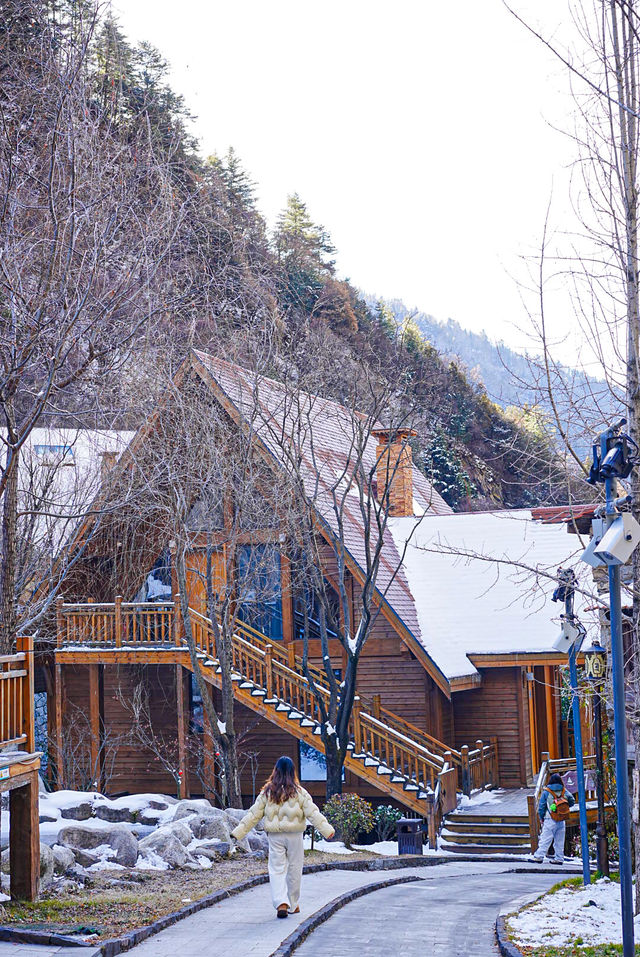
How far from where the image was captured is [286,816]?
8.98 meters

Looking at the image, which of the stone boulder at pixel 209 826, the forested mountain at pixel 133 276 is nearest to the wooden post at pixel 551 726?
the forested mountain at pixel 133 276

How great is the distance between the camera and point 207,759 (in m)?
21.8

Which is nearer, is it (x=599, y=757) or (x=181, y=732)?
(x=599, y=757)

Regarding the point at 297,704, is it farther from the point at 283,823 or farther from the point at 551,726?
the point at 283,823

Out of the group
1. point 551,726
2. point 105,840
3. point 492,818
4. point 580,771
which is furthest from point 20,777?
point 551,726

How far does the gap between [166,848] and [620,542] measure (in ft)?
27.5

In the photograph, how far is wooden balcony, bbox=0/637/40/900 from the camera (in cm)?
922

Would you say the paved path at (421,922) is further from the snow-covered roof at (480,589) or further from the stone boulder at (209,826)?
the snow-covered roof at (480,589)

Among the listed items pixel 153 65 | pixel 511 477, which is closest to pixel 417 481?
pixel 511 477

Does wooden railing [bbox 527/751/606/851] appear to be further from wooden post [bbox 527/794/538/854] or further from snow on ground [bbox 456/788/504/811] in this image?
snow on ground [bbox 456/788/504/811]

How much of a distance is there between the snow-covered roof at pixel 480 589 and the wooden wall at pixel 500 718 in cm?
106

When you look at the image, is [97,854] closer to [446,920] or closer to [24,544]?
[446,920]

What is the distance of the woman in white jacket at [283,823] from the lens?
898 centimetres

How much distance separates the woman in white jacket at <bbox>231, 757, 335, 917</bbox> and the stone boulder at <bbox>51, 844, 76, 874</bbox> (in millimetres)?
2947
